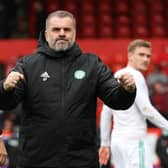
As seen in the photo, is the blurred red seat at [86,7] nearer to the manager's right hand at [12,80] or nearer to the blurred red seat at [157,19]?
the blurred red seat at [157,19]

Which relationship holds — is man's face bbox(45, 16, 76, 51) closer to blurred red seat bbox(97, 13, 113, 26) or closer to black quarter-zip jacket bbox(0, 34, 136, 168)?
black quarter-zip jacket bbox(0, 34, 136, 168)

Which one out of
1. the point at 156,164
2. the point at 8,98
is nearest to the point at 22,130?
the point at 8,98

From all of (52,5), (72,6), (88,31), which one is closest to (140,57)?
(88,31)

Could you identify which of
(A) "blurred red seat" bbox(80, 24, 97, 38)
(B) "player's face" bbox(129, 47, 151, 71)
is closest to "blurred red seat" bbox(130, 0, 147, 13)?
(A) "blurred red seat" bbox(80, 24, 97, 38)

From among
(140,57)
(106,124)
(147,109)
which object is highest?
(140,57)

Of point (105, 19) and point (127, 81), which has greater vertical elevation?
point (127, 81)

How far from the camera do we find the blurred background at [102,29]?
1428 cm

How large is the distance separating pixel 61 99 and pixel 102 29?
48.3 feet

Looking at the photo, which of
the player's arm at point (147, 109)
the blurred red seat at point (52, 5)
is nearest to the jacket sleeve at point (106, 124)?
the player's arm at point (147, 109)

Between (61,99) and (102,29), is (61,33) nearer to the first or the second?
(61,99)

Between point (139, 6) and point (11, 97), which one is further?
point (139, 6)

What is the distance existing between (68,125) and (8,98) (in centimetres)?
43

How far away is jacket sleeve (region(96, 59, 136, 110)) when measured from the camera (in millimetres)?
4609

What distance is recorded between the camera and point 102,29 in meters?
19.3
